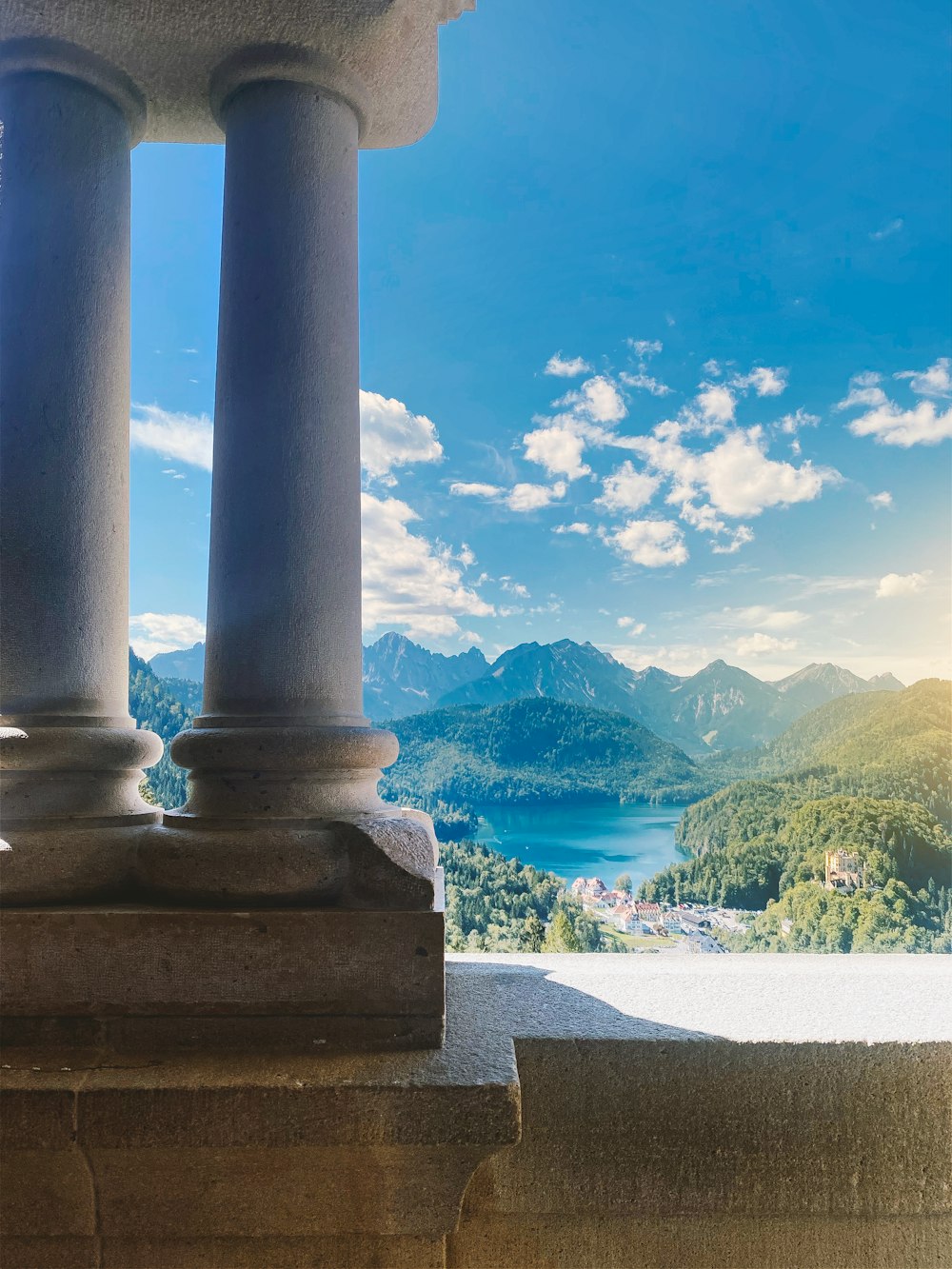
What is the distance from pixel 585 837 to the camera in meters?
27.8

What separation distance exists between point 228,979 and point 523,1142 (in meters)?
1.93

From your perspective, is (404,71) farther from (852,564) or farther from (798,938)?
Result: (852,564)

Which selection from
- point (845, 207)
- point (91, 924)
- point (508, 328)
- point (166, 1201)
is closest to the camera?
point (166, 1201)

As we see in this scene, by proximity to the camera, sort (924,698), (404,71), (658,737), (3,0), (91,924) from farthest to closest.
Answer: (658,737), (924,698), (404,71), (3,0), (91,924)

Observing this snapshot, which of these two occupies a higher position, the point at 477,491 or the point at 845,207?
the point at 845,207

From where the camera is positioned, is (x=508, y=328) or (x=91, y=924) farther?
(x=508, y=328)

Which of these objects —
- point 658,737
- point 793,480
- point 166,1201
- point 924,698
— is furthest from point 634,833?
point 793,480

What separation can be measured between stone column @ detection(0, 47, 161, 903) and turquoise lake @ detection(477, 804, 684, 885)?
19458mm

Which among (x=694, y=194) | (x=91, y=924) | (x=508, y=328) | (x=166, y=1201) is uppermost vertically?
(x=694, y=194)

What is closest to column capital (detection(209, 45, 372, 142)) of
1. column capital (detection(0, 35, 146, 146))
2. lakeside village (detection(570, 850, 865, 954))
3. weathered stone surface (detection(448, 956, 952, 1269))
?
column capital (detection(0, 35, 146, 146))

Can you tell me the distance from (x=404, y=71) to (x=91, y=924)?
6021 mm

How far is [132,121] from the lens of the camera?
6.01 meters

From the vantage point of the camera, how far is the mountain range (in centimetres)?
3192

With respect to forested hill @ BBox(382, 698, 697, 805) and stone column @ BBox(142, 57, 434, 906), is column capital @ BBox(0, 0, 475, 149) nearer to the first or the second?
stone column @ BBox(142, 57, 434, 906)
